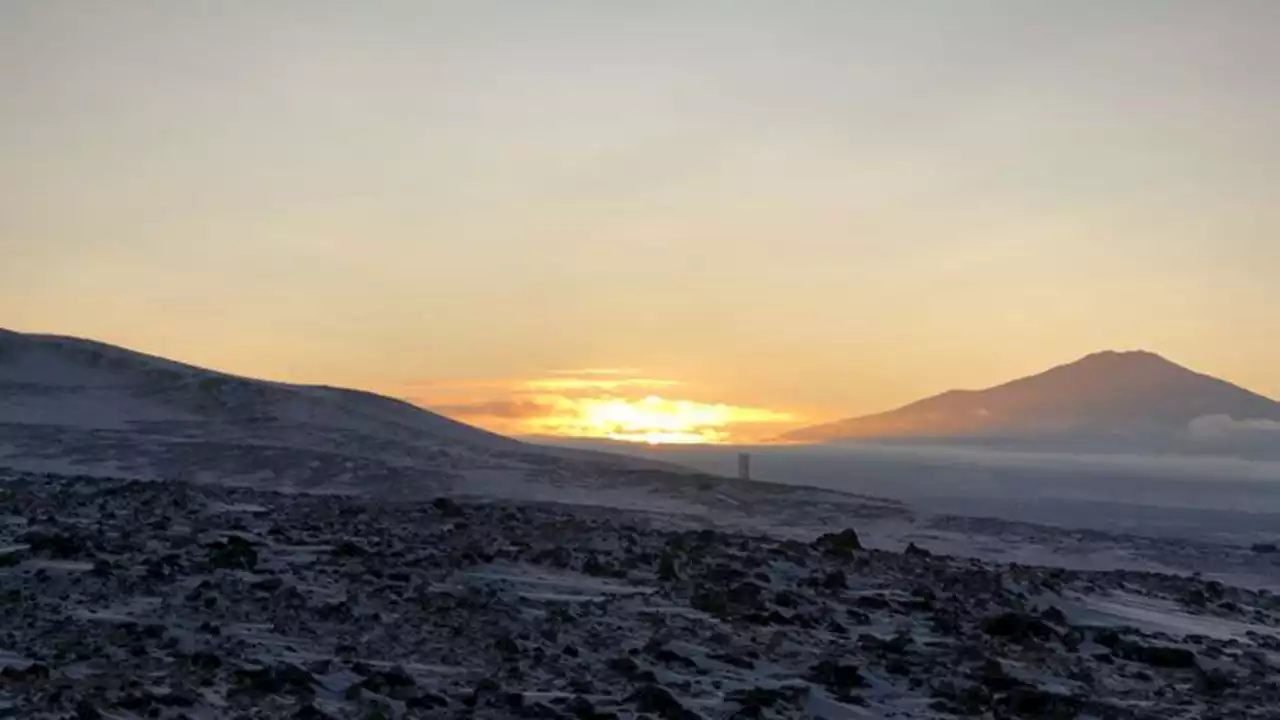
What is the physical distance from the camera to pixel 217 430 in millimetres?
29953

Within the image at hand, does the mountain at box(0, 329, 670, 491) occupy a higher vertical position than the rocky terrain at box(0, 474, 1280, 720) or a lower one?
higher

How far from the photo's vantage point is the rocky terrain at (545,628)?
8148 millimetres

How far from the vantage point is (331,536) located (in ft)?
45.1

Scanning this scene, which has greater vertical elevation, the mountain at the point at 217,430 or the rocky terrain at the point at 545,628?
the mountain at the point at 217,430

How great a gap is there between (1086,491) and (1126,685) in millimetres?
39626

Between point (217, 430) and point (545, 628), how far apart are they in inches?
849

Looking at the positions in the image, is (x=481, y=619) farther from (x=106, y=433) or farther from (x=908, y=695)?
(x=106, y=433)

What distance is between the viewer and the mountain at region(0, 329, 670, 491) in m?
25.3

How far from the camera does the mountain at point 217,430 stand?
25328 millimetres

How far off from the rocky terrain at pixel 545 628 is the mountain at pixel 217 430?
9920mm

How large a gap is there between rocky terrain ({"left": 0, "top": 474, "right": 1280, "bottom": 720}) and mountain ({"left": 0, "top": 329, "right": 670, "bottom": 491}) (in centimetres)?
992

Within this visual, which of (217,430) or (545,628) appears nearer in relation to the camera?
(545,628)

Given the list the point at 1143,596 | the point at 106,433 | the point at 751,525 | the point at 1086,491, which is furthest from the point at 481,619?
the point at 1086,491

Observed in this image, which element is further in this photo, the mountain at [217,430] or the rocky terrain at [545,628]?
the mountain at [217,430]
